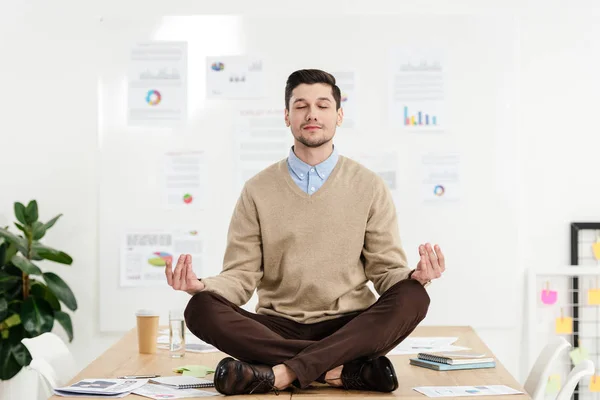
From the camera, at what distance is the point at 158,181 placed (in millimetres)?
3936

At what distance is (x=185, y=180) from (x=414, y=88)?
1124 millimetres

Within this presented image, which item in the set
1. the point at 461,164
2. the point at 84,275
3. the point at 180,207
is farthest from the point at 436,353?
the point at 84,275

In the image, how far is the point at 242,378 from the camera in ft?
7.37

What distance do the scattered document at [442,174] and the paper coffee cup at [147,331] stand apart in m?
1.56

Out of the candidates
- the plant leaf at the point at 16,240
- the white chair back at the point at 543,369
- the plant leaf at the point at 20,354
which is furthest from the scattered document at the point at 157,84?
the white chair back at the point at 543,369

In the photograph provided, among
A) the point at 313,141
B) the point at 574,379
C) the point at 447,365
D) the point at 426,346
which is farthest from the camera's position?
the point at 426,346

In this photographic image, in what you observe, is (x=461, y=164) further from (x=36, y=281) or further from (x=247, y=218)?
(x=36, y=281)

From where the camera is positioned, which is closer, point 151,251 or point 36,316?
point 36,316

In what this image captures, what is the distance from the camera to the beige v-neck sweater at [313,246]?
2730mm

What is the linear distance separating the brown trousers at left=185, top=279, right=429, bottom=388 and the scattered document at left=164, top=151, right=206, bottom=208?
4.82 feet

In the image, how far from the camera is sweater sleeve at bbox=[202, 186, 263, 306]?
110 inches

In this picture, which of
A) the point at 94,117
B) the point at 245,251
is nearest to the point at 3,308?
the point at 94,117

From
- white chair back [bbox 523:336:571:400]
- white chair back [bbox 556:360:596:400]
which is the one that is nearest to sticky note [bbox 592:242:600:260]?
white chair back [bbox 523:336:571:400]

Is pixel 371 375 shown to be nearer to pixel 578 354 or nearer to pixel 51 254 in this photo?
pixel 51 254
